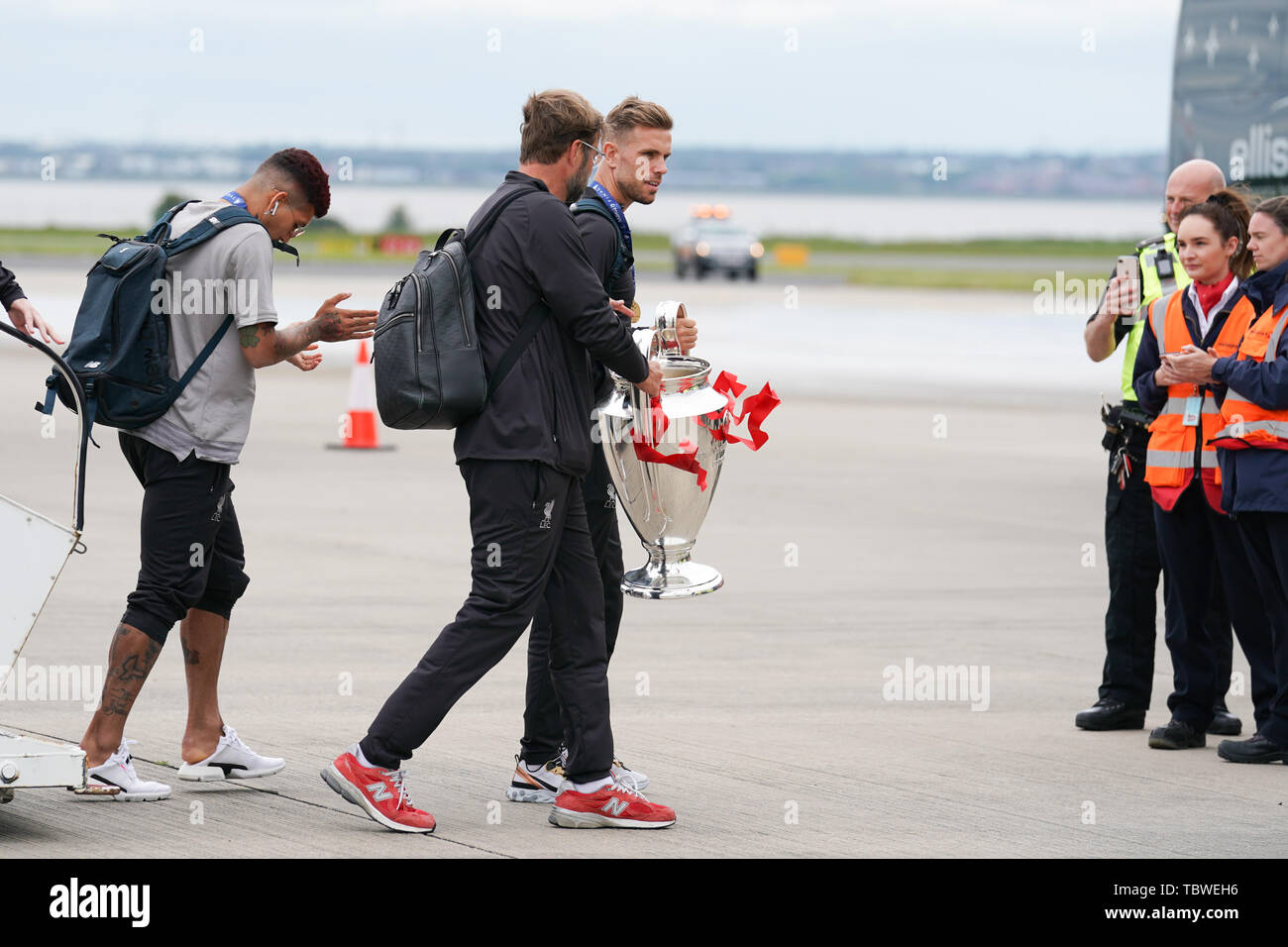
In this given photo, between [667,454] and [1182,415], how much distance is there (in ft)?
7.12

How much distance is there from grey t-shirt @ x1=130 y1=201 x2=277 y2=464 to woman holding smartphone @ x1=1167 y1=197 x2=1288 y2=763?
10.9 feet

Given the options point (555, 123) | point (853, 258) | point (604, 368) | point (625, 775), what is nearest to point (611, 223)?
point (555, 123)

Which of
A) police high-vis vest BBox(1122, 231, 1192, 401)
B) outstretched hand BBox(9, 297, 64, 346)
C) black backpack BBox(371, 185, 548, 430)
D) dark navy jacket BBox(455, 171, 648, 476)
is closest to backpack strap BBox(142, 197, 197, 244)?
outstretched hand BBox(9, 297, 64, 346)

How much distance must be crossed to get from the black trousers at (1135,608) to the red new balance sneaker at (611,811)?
2.51 meters

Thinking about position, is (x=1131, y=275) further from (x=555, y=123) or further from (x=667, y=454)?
(x=555, y=123)

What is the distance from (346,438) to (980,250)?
68.6 metres

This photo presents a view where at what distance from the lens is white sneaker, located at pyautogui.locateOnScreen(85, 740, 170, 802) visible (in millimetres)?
5582

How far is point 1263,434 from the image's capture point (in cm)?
650

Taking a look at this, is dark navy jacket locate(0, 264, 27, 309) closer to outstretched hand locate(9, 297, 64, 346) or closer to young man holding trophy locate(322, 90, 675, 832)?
outstretched hand locate(9, 297, 64, 346)

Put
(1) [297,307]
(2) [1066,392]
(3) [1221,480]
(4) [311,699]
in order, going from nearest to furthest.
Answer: (3) [1221,480]
(4) [311,699]
(2) [1066,392]
(1) [297,307]

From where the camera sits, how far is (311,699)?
283 inches

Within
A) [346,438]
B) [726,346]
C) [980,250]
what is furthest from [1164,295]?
[980,250]
